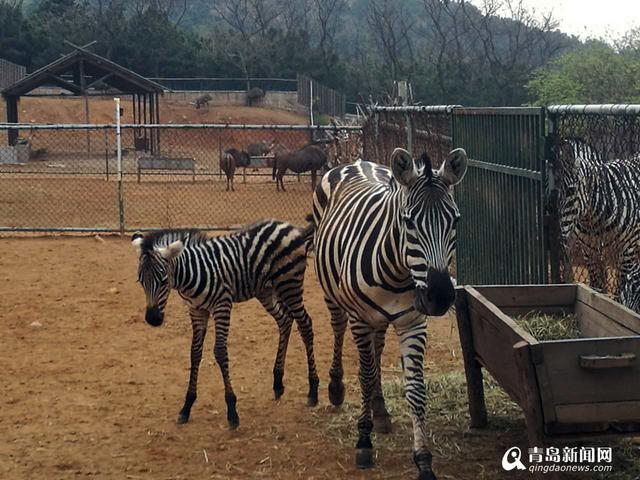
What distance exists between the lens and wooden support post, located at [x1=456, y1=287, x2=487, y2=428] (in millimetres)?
5367

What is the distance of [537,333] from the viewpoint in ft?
17.1

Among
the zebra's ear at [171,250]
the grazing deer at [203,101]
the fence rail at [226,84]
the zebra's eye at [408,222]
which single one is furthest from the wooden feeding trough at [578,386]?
the fence rail at [226,84]

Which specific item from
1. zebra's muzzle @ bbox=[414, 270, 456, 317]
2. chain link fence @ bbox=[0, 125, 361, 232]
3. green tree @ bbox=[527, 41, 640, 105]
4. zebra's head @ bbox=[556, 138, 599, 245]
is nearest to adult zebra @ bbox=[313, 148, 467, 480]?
zebra's muzzle @ bbox=[414, 270, 456, 317]

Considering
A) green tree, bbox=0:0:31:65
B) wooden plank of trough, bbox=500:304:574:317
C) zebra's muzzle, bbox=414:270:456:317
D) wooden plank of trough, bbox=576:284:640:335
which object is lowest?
wooden plank of trough, bbox=500:304:574:317

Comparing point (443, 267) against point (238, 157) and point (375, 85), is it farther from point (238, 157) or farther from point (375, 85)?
point (375, 85)

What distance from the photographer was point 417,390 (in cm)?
492

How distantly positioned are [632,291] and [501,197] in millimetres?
1682

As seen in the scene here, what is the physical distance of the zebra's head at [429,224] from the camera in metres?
4.30

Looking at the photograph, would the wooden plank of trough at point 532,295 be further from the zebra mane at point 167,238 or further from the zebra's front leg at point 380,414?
the zebra mane at point 167,238

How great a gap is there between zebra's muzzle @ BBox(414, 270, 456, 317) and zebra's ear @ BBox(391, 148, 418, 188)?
0.58m

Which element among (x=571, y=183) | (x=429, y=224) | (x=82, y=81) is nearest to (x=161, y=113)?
(x=82, y=81)

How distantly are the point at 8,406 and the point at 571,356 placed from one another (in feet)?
14.8

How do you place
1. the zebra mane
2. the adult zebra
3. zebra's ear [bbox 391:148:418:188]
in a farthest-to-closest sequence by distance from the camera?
the zebra mane
zebra's ear [bbox 391:148:418:188]
the adult zebra

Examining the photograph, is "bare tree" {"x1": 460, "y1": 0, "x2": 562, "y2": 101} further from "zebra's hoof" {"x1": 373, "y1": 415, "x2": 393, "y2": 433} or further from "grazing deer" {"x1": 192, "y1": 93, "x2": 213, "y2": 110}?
"zebra's hoof" {"x1": 373, "y1": 415, "x2": 393, "y2": 433}
